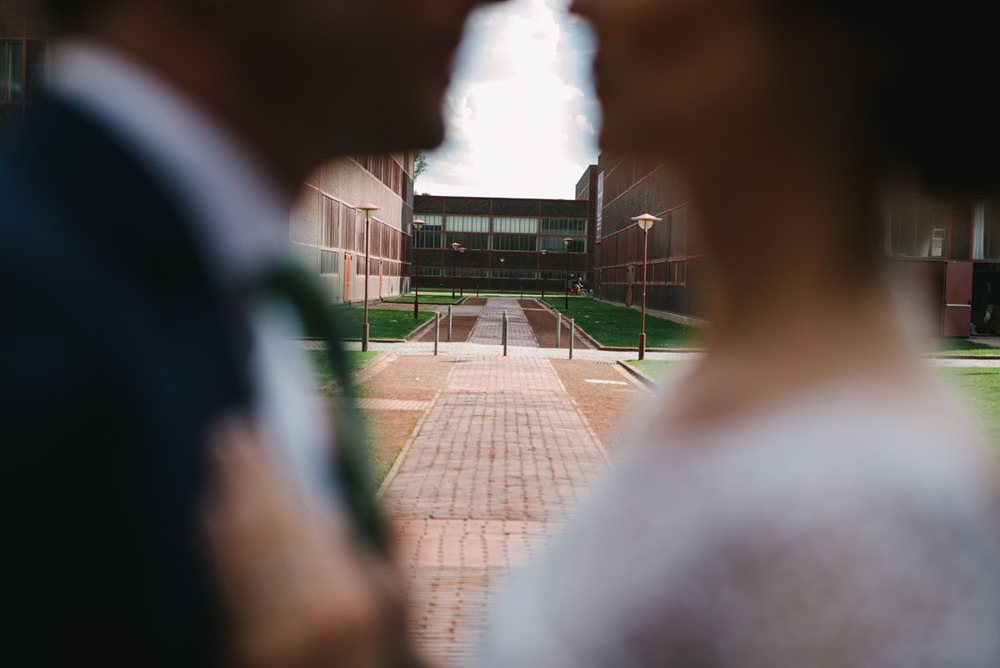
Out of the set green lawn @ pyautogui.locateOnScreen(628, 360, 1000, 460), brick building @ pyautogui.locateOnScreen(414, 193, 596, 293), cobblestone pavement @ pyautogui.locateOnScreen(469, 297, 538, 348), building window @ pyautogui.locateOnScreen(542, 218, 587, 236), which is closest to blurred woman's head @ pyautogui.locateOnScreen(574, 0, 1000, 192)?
green lawn @ pyautogui.locateOnScreen(628, 360, 1000, 460)

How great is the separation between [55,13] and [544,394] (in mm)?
14534

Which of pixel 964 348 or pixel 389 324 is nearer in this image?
pixel 964 348

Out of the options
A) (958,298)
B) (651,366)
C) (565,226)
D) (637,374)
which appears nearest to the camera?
(637,374)

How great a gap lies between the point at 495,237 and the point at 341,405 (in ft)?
315

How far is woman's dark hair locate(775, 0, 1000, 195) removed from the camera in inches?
23.4

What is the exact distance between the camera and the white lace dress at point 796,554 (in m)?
0.52

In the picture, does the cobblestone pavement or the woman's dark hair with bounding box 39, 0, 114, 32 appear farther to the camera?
the cobblestone pavement

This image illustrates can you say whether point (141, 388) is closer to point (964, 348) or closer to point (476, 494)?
point (476, 494)

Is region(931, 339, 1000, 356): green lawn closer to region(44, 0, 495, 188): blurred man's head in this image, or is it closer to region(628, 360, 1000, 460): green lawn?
region(628, 360, 1000, 460): green lawn

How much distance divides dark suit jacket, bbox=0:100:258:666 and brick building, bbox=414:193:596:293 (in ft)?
310

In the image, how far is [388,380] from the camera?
16312 mm

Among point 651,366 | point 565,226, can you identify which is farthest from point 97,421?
point 565,226

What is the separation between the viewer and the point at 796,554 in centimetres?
53

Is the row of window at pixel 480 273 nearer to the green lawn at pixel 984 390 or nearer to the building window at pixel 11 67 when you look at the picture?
the building window at pixel 11 67
